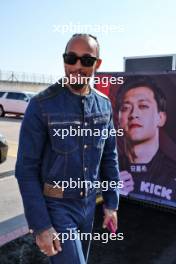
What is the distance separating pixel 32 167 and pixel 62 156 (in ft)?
0.57

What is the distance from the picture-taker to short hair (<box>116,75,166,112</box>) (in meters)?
4.95

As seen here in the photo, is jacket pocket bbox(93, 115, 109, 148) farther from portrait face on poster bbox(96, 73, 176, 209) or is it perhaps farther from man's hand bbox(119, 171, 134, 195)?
man's hand bbox(119, 171, 134, 195)

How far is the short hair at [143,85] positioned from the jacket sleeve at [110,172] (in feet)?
8.12

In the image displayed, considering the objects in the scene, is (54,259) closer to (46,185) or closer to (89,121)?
(46,185)

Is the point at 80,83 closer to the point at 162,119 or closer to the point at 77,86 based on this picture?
the point at 77,86

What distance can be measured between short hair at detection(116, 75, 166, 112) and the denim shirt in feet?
8.66

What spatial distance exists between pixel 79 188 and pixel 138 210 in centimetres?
336

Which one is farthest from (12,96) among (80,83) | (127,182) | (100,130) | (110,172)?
(80,83)

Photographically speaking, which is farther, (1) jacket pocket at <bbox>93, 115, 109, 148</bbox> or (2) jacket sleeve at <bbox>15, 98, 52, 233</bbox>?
(1) jacket pocket at <bbox>93, 115, 109, 148</bbox>

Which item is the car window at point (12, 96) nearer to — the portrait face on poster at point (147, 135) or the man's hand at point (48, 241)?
the portrait face on poster at point (147, 135)

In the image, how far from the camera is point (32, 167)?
2.17 m

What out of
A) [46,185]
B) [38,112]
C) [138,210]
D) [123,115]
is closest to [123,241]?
[138,210]

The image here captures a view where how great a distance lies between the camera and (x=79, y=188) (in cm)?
229

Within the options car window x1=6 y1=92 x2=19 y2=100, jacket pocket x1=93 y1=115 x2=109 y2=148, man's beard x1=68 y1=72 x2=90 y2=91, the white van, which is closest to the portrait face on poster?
jacket pocket x1=93 y1=115 x2=109 y2=148
